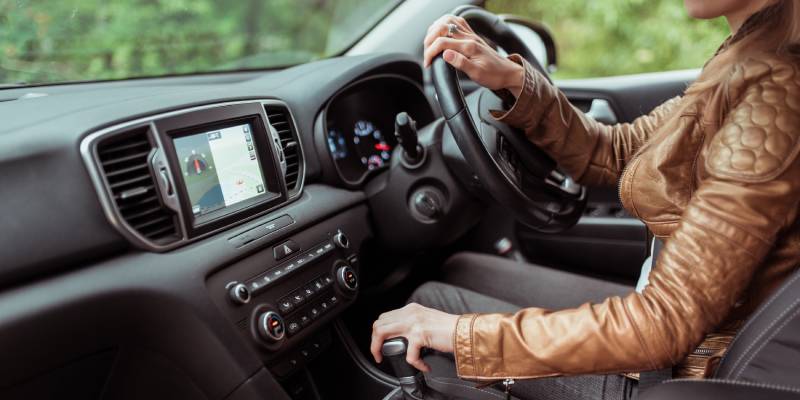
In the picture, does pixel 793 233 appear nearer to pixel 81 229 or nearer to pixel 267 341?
pixel 267 341

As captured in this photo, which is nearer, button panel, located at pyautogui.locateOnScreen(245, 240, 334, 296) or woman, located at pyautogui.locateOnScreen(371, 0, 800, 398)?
woman, located at pyautogui.locateOnScreen(371, 0, 800, 398)

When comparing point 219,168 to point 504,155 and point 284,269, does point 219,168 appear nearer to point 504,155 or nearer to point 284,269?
point 284,269

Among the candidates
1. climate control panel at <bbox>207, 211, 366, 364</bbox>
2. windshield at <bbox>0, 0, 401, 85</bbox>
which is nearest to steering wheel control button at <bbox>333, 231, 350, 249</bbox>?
climate control panel at <bbox>207, 211, 366, 364</bbox>

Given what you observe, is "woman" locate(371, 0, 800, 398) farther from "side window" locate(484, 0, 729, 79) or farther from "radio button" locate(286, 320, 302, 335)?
"side window" locate(484, 0, 729, 79)

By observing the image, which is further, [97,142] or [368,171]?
[368,171]

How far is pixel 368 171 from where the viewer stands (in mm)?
1727

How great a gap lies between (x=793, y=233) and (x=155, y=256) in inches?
38.2

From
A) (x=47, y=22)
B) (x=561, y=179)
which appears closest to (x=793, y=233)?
(x=561, y=179)

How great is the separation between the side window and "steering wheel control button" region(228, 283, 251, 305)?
2555mm

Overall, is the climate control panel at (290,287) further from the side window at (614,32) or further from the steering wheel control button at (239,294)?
the side window at (614,32)

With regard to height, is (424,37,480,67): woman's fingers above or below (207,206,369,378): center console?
above

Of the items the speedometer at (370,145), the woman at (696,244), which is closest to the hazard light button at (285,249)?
the woman at (696,244)

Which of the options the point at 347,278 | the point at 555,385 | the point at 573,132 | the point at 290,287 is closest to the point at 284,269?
the point at 290,287

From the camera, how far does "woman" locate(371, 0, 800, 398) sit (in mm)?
838
